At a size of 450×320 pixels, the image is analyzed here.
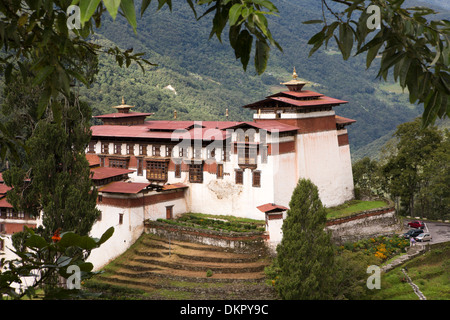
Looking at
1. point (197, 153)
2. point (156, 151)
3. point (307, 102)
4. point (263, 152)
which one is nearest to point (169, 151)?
point (156, 151)

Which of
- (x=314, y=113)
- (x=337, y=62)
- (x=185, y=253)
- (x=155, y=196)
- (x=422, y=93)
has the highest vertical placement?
(x=337, y=62)

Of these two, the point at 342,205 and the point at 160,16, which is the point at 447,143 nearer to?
the point at 342,205

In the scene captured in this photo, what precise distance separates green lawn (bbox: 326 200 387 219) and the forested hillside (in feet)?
95.8

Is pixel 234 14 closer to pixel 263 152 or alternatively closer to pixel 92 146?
pixel 263 152

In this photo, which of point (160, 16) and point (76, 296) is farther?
point (160, 16)

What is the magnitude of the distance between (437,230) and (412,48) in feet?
101

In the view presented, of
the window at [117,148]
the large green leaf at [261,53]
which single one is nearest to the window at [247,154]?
the window at [117,148]

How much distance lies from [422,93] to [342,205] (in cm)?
2691

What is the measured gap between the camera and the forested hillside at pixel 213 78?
66812mm

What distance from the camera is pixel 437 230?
30938 millimetres

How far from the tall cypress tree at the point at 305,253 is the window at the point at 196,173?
7015 mm

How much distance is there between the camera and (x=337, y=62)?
128125mm

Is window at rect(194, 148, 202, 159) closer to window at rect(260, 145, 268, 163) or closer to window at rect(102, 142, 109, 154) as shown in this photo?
window at rect(260, 145, 268, 163)
